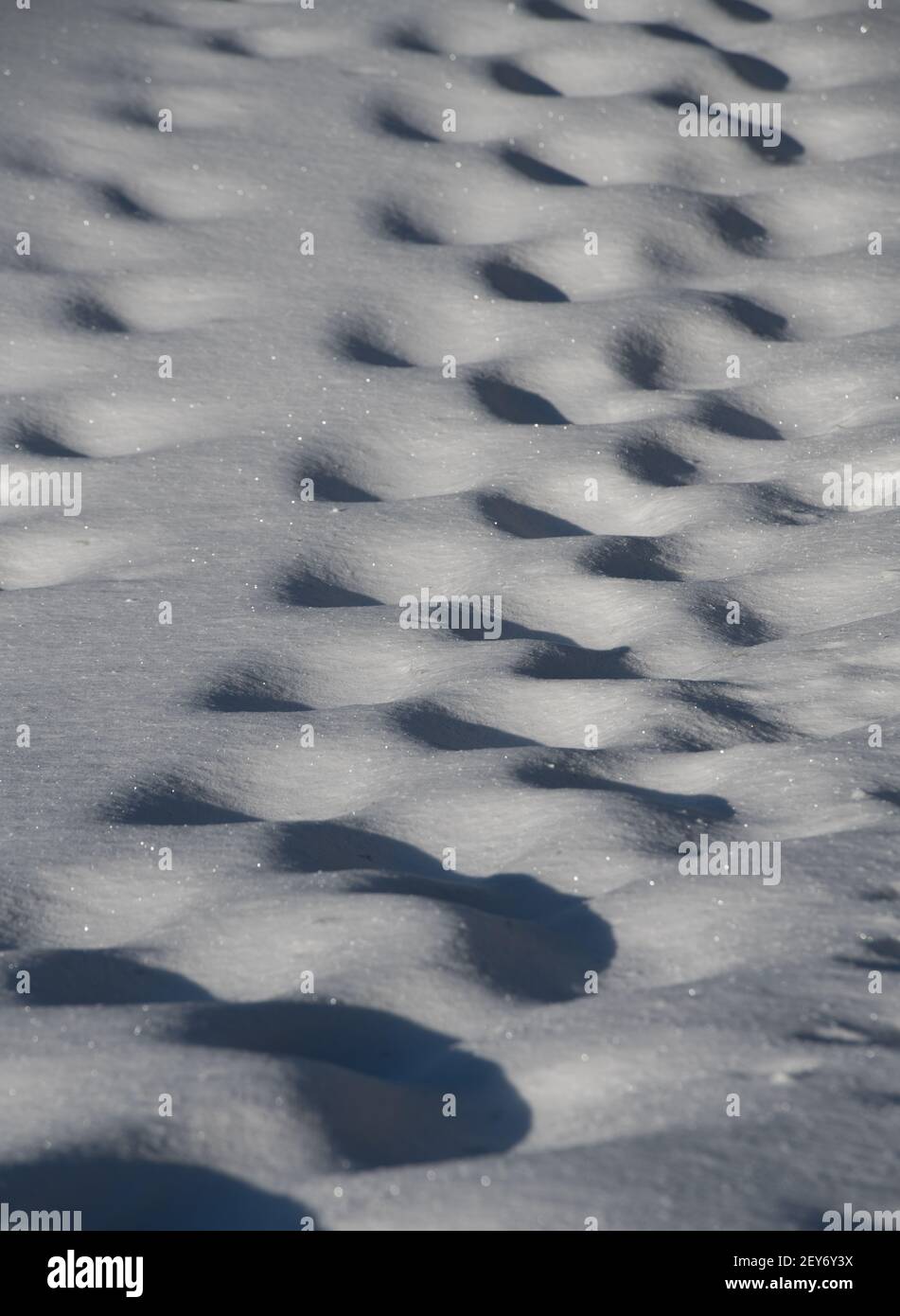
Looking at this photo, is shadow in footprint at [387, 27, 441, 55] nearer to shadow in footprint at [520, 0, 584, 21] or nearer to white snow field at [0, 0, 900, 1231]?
white snow field at [0, 0, 900, 1231]

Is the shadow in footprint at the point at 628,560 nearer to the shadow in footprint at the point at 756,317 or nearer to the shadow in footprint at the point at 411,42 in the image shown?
the shadow in footprint at the point at 756,317

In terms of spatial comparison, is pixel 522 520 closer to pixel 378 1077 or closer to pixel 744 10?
pixel 378 1077

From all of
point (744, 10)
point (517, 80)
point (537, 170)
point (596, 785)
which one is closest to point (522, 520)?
point (596, 785)

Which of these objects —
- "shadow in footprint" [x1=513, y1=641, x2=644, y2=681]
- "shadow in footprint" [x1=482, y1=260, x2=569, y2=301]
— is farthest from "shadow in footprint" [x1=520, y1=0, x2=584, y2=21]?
"shadow in footprint" [x1=513, y1=641, x2=644, y2=681]

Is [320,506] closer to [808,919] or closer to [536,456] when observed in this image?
[536,456]

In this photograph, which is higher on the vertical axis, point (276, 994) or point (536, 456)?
point (536, 456)
